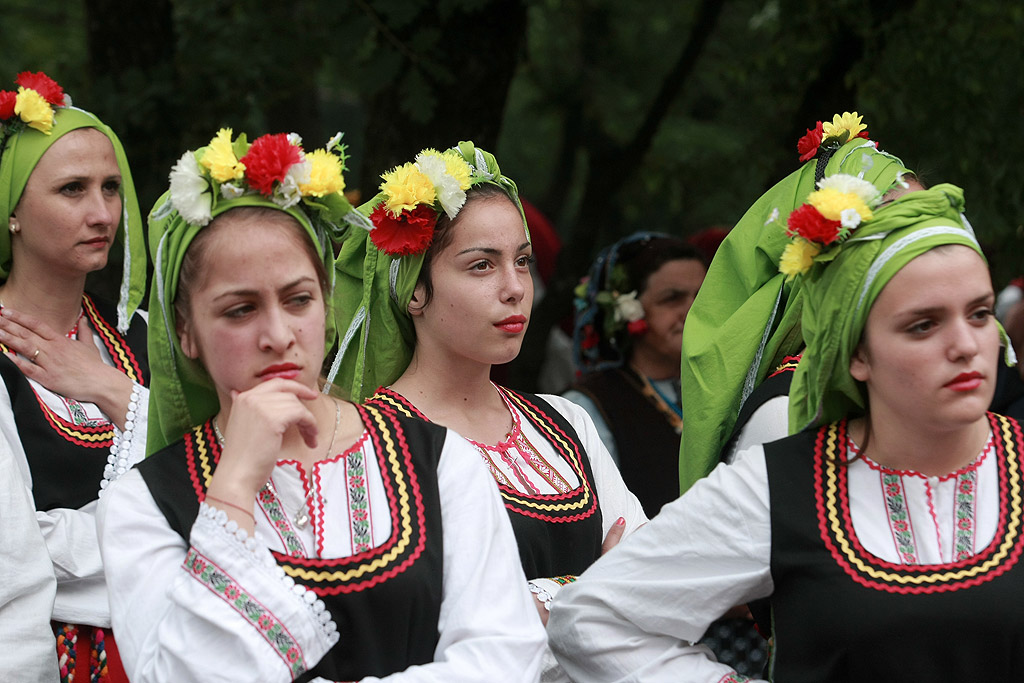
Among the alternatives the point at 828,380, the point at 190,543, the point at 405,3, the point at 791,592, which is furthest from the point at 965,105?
the point at 190,543

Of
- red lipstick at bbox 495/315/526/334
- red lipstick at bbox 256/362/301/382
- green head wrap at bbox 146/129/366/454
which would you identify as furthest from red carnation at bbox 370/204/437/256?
red lipstick at bbox 256/362/301/382

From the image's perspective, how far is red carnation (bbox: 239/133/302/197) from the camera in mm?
2375

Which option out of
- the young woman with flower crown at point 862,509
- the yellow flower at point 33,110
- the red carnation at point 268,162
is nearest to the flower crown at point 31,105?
the yellow flower at point 33,110

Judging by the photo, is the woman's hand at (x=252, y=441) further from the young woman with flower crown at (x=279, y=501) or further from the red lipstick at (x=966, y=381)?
the red lipstick at (x=966, y=381)

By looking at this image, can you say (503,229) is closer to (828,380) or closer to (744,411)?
(744,411)

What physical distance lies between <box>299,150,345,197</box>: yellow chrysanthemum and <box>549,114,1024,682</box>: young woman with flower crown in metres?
0.94

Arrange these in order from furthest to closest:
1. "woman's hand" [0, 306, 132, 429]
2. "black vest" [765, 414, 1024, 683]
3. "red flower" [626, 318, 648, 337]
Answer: "red flower" [626, 318, 648, 337] → "woman's hand" [0, 306, 132, 429] → "black vest" [765, 414, 1024, 683]

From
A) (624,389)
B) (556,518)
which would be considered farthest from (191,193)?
(624,389)

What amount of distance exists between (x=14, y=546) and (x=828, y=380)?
6.26 feet

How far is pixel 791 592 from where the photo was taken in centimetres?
232

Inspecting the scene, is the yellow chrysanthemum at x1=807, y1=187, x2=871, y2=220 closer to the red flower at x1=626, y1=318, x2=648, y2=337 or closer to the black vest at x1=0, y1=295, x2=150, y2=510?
the black vest at x1=0, y1=295, x2=150, y2=510

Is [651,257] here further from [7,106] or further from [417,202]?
[7,106]

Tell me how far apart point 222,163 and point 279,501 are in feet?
2.20

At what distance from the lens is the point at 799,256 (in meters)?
2.50
